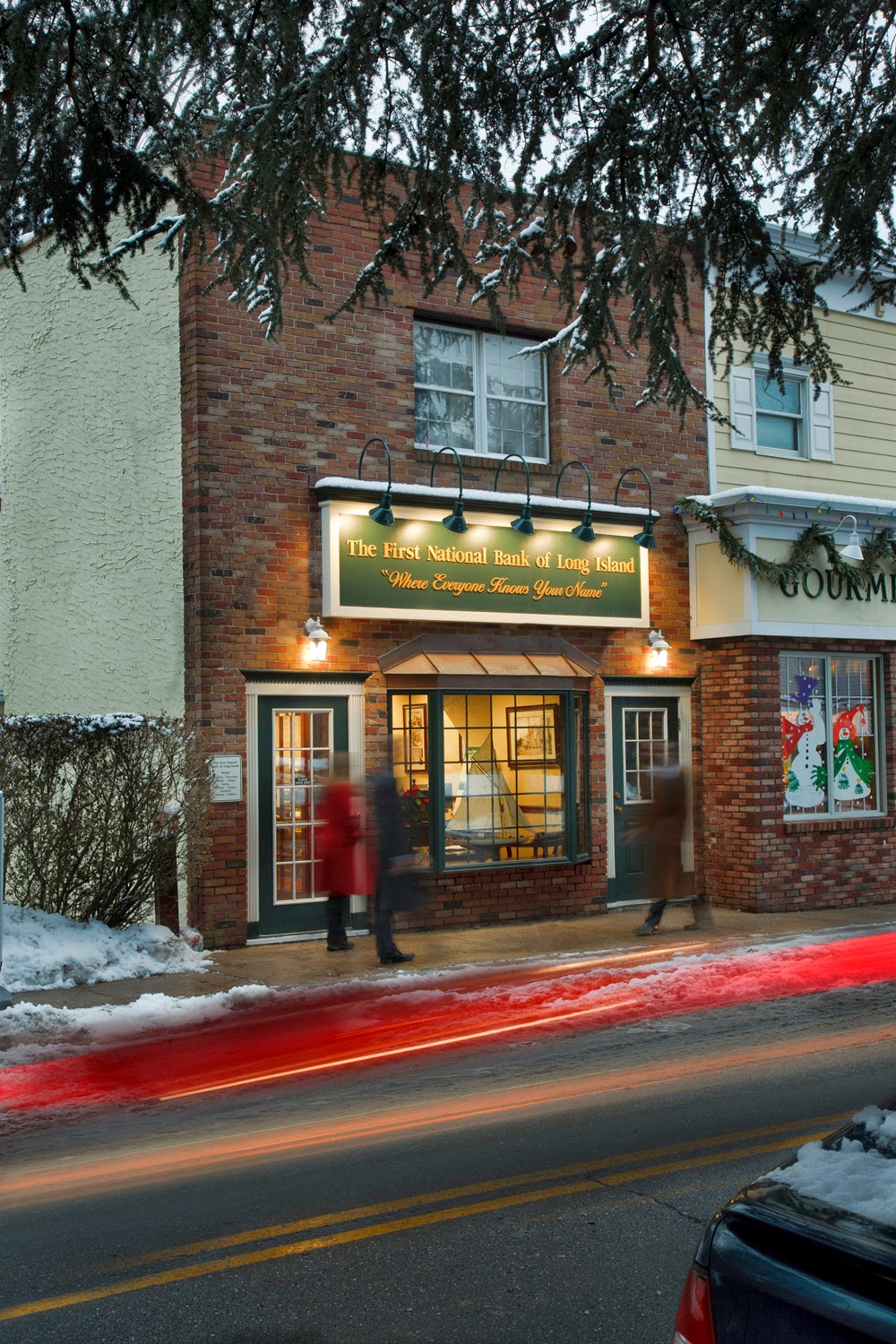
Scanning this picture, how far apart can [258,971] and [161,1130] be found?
427cm

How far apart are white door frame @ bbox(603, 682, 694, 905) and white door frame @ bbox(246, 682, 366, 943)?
127 inches

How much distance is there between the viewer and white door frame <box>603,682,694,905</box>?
14.5 meters

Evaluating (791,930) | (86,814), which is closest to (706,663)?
(791,930)

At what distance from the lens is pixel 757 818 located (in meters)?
14.4

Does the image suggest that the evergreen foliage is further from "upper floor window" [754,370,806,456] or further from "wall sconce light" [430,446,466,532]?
"upper floor window" [754,370,806,456]

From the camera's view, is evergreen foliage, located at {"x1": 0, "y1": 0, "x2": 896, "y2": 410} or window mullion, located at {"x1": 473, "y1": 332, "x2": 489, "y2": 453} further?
window mullion, located at {"x1": 473, "y1": 332, "x2": 489, "y2": 453}

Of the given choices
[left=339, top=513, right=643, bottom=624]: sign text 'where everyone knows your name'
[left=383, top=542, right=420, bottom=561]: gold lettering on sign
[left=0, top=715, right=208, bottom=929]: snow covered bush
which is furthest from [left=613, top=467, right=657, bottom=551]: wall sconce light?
[left=0, top=715, right=208, bottom=929]: snow covered bush

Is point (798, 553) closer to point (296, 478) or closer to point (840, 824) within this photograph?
point (840, 824)

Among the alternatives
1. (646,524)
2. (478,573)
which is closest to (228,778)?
(478,573)

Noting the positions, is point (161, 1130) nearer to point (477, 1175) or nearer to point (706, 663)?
point (477, 1175)

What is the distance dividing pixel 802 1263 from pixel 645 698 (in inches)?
496

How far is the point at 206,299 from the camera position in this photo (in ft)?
39.5

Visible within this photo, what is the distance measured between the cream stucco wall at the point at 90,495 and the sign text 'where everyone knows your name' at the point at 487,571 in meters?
1.86

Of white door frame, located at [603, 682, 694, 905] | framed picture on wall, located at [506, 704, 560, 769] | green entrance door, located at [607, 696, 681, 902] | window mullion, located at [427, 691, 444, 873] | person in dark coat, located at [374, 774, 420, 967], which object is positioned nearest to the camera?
person in dark coat, located at [374, 774, 420, 967]
